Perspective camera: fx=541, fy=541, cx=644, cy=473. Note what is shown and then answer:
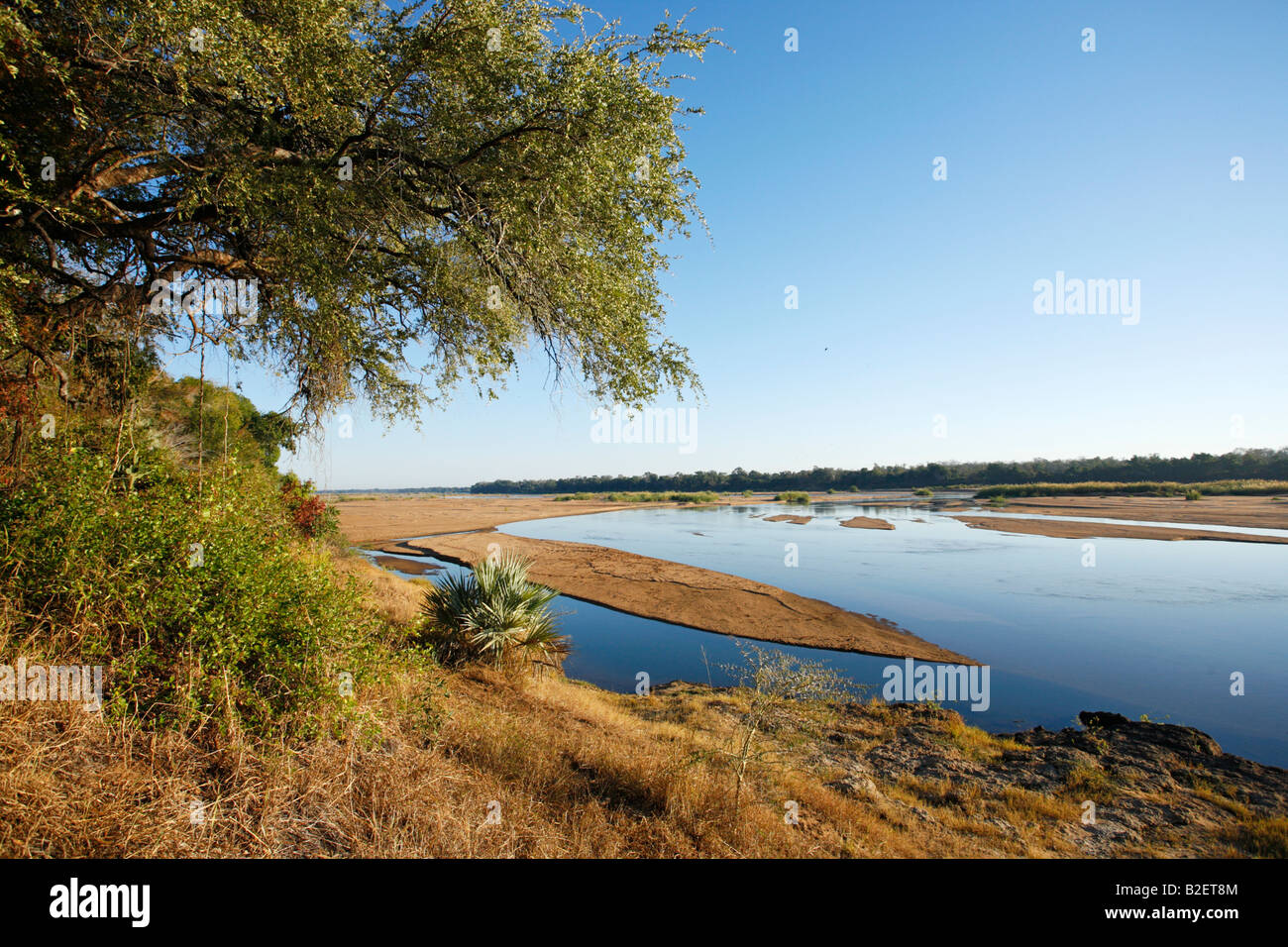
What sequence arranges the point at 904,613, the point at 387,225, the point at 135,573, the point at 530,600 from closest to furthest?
1. the point at 135,573
2. the point at 387,225
3. the point at 530,600
4. the point at 904,613

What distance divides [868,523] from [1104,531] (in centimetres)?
1676

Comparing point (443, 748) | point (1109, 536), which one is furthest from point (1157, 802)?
point (1109, 536)

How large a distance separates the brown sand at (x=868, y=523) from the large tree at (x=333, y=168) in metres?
43.4

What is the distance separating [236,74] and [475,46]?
2.76m

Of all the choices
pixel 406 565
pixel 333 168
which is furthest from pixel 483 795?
pixel 406 565

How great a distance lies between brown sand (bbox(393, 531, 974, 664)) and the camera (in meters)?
15.5

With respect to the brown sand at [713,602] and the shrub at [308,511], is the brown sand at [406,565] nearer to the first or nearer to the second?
the brown sand at [713,602]

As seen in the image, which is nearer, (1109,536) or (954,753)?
(954,753)

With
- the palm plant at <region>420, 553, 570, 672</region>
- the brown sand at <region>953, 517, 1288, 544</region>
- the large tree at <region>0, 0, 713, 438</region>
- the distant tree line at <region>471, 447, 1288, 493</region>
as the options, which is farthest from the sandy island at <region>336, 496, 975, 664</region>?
the distant tree line at <region>471, 447, 1288, 493</region>

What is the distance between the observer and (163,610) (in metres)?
4.48

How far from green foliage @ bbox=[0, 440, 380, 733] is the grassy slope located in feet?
1.16

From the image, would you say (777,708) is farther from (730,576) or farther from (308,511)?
(308,511)
